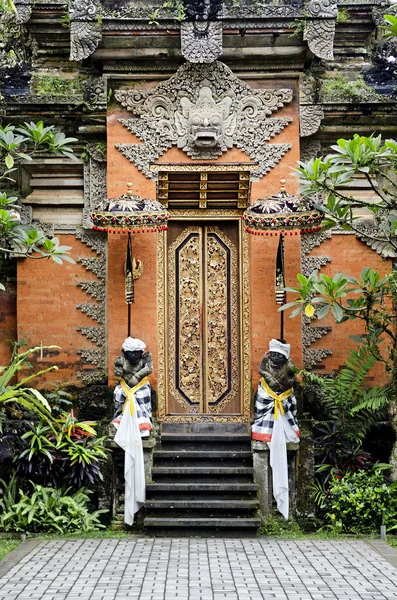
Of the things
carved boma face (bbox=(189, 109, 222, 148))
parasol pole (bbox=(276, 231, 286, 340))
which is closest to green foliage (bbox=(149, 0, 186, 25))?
carved boma face (bbox=(189, 109, 222, 148))

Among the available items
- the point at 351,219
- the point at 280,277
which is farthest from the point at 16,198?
the point at 351,219

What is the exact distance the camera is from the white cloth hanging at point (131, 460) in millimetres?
9930

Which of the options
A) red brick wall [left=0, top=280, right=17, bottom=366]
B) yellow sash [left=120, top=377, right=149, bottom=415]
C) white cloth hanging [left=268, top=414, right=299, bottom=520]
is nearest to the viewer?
white cloth hanging [left=268, top=414, right=299, bottom=520]

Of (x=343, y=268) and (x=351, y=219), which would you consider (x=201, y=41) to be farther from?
(x=343, y=268)

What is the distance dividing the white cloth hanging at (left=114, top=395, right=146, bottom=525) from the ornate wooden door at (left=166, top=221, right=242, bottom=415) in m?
1.13

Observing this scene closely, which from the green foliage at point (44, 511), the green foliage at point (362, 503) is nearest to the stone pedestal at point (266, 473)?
the green foliage at point (362, 503)

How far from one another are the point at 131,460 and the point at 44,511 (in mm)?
1061

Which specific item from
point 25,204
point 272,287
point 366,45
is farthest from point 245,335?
point 366,45

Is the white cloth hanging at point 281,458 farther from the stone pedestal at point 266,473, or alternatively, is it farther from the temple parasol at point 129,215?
the temple parasol at point 129,215

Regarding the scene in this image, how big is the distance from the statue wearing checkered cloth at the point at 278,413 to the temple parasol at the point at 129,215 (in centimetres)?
186

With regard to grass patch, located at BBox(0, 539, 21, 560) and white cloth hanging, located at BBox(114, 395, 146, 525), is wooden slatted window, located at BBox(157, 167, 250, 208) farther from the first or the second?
grass patch, located at BBox(0, 539, 21, 560)

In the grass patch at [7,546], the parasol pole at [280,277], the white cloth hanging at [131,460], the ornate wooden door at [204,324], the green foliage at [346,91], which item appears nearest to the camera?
the grass patch at [7,546]

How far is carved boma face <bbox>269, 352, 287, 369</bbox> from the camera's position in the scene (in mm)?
10250

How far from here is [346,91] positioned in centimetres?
1120
